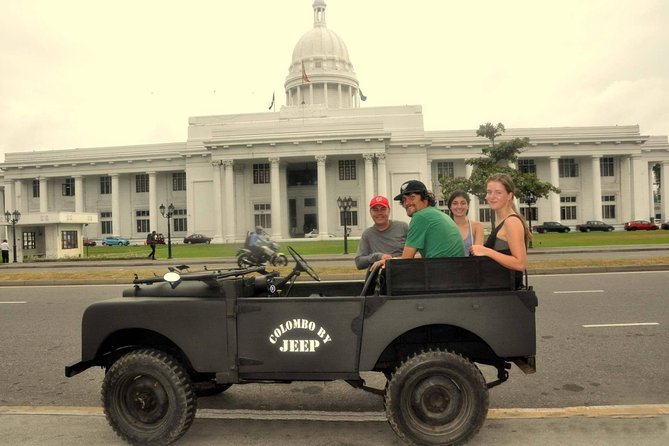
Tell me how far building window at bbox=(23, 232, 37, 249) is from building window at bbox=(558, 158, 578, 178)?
57973mm

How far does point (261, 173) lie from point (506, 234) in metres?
55.9

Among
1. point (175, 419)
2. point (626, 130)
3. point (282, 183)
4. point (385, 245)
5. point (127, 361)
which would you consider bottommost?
point (175, 419)

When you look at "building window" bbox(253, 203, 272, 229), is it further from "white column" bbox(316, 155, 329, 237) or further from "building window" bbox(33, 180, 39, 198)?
"building window" bbox(33, 180, 39, 198)

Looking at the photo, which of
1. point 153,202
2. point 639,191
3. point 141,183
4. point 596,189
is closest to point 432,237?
point 153,202

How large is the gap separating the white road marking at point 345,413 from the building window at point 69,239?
108 feet

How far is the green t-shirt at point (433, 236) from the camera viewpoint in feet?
12.7

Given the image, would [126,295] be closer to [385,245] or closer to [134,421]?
[134,421]

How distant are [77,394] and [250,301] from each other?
9.35 ft

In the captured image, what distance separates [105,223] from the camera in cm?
6625

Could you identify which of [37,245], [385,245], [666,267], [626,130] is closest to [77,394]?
[385,245]

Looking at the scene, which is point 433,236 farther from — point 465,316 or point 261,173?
point 261,173

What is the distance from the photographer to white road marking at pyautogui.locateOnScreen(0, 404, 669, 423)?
4051mm

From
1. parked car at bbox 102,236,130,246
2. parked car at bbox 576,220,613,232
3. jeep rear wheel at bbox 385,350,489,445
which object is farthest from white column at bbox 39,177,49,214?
jeep rear wheel at bbox 385,350,489,445

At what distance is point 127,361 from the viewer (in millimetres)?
3678
